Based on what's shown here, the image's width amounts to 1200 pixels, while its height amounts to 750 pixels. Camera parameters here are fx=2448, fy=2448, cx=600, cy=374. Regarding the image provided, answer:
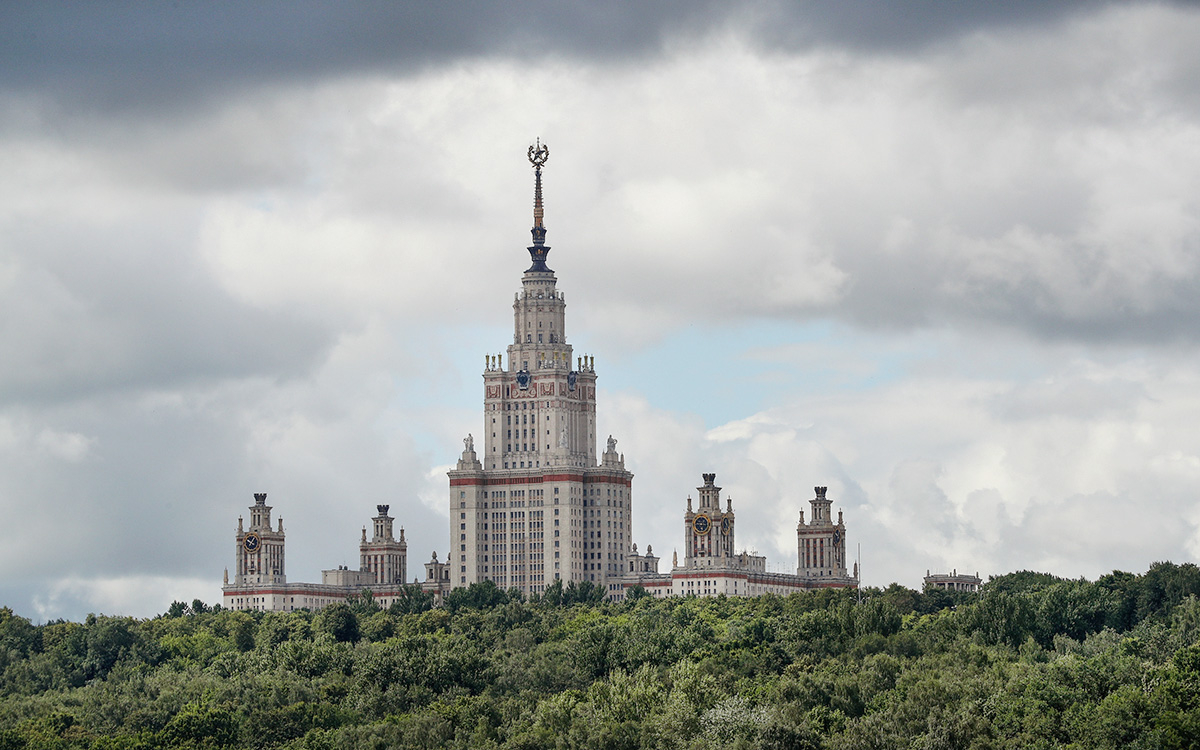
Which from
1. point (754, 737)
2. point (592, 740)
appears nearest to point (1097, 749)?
point (754, 737)

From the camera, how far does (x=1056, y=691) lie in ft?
650

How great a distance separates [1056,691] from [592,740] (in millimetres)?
37785

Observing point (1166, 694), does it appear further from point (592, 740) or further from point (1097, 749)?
point (592, 740)

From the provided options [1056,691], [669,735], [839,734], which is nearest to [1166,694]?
[1056,691]

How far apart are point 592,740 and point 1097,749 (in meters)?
40.9

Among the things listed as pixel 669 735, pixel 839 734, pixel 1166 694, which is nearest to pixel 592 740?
pixel 669 735

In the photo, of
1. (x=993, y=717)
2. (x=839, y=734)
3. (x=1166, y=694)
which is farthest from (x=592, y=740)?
(x=1166, y=694)

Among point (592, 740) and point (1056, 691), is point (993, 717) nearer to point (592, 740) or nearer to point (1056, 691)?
point (1056, 691)

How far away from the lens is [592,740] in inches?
7805

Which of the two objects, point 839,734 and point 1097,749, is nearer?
point 1097,749

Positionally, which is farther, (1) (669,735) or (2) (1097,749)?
(1) (669,735)

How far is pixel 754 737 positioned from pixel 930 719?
14238 millimetres

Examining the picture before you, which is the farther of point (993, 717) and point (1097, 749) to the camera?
point (993, 717)

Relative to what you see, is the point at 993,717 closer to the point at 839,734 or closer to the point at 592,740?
the point at 839,734
